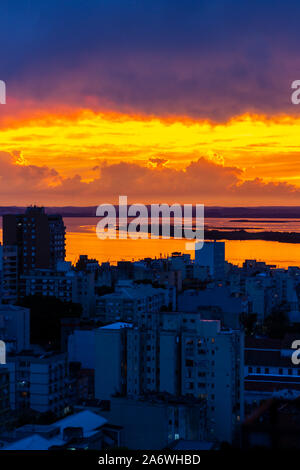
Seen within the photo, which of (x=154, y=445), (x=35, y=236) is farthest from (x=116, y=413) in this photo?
(x=35, y=236)

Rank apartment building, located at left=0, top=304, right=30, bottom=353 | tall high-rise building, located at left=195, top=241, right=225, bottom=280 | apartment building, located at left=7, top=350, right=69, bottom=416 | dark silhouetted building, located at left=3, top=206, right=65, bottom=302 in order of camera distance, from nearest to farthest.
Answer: apartment building, located at left=7, top=350, right=69, bottom=416, apartment building, located at left=0, top=304, right=30, bottom=353, dark silhouetted building, located at left=3, top=206, right=65, bottom=302, tall high-rise building, located at left=195, top=241, right=225, bottom=280

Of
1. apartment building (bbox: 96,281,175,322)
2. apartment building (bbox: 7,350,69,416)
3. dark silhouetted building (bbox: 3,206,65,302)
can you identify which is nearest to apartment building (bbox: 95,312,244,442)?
apartment building (bbox: 7,350,69,416)

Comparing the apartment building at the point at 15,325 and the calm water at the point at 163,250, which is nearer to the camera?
the apartment building at the point at 15,325

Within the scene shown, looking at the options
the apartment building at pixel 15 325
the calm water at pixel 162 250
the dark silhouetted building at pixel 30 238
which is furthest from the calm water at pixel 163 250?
the apartment building at pixel 15 325

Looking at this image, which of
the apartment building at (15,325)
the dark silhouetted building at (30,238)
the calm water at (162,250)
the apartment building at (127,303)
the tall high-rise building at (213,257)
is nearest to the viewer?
the apartment building at (15,325)

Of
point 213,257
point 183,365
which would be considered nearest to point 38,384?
point 183,365

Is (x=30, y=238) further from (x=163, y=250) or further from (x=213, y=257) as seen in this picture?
(x=163, y=250)

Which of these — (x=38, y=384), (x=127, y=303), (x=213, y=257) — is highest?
(x=213, y=257)

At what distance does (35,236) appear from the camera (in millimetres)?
15000

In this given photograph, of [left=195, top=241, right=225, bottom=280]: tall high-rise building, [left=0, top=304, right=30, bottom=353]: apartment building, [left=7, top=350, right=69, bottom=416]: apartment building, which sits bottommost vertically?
[left=7, top=350, right=69, bottom=416]: apartment building

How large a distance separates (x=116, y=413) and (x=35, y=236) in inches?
394

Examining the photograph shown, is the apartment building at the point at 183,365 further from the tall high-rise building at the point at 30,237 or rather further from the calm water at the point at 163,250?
the calm water at the point at 163,250

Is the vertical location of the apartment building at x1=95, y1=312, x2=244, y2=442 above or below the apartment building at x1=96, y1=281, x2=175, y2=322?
below

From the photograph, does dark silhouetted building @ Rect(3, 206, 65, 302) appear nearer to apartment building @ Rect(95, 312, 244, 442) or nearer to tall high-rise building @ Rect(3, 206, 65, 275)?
tall high-rise building @ Rect(3, 206, 65, 275)
